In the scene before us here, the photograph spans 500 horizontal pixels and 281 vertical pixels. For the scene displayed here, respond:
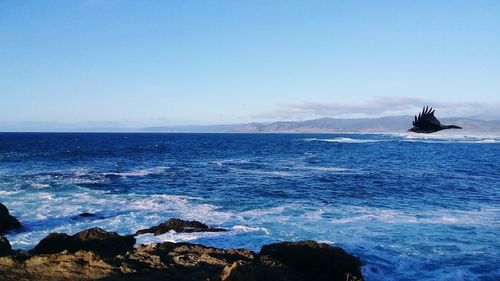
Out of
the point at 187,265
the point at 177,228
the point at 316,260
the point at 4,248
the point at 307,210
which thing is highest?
the point at 4,248

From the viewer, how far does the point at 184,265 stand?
11195 mm

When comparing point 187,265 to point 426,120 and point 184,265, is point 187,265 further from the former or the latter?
point 426,120

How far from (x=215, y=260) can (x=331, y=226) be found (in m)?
11.0

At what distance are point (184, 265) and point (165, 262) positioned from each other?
50 cm

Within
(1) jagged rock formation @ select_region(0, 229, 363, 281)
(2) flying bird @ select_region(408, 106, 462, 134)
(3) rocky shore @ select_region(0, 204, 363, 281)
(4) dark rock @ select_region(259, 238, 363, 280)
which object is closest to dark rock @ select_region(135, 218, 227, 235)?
(3) rocky shore @ select_region(0, 204, 363, 281)

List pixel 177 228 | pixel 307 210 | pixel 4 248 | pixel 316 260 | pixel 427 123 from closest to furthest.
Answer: pixel 427 123
pixel 4 248
pixel 316 260
pixel 177 228
pixel 307 210

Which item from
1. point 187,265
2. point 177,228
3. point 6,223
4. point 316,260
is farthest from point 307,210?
point 6,223

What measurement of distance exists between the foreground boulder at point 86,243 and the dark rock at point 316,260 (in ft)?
17.4

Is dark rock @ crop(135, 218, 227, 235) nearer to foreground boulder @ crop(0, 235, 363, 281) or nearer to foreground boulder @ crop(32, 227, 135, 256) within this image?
foreground boulder @ crop(32, 227, 135, 256)

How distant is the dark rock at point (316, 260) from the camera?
12.9 m

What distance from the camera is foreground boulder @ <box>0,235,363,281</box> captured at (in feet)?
32.2

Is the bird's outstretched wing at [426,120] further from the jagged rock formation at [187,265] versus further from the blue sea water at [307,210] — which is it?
the blue sea water at [307,210]


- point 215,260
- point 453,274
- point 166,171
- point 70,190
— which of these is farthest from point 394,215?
point 166,171

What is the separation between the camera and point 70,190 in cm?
3350
